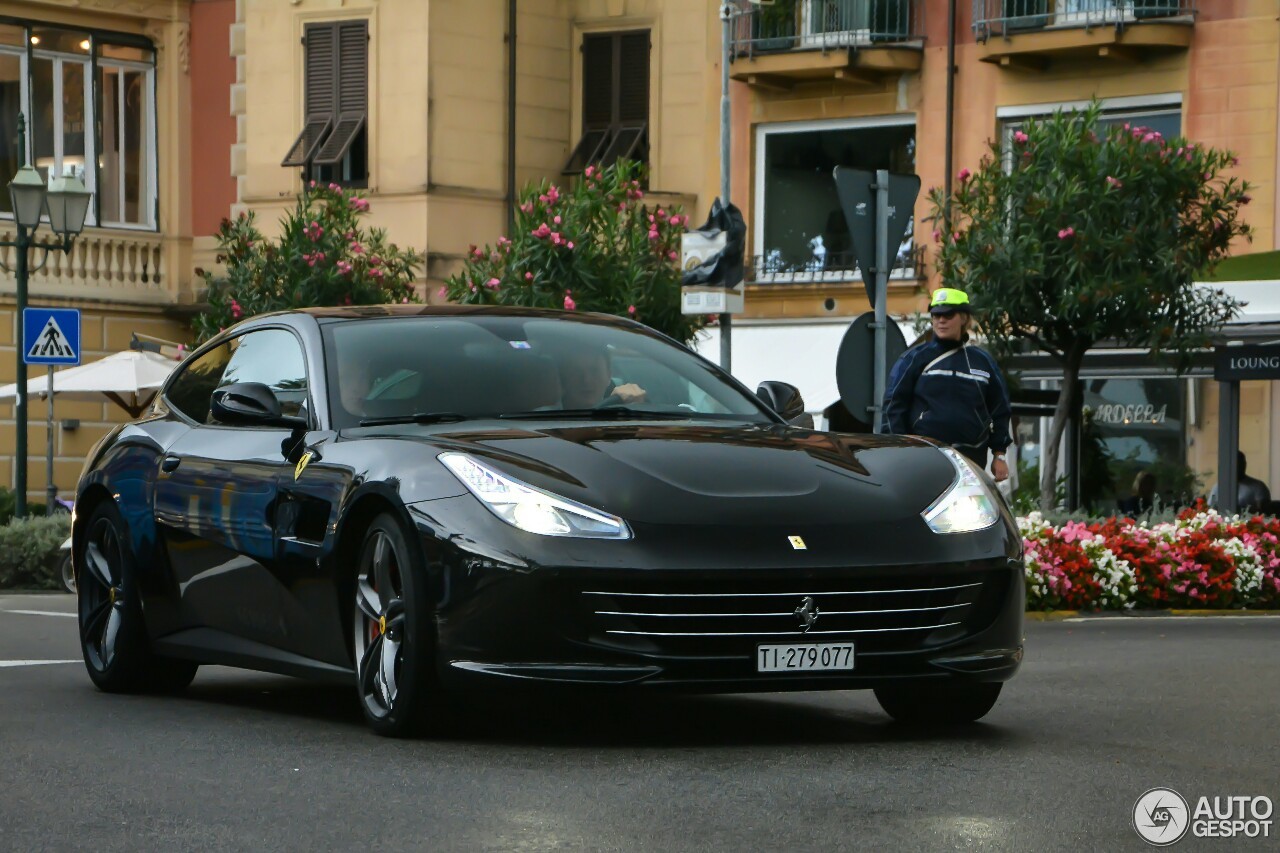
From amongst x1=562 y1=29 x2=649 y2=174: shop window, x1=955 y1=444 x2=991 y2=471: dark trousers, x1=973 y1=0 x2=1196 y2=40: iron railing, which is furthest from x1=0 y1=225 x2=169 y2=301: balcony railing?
x1=955 y1=444 x2=991 y2=471: dark trousers

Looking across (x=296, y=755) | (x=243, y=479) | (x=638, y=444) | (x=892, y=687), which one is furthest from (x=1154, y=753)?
(x=243, y=479)

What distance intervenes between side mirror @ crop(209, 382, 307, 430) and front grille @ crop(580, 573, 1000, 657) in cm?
171

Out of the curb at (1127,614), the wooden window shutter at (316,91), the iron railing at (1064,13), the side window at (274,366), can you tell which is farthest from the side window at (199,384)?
the wooden window shutter at (316,91)

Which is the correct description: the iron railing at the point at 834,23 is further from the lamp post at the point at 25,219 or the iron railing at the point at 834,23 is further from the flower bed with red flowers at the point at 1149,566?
the flower bed with red flowers at the point at 1149,566

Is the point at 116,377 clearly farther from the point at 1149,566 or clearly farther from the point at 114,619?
the point at 114,619

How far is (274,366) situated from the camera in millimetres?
9492

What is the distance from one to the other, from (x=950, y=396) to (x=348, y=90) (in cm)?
2478

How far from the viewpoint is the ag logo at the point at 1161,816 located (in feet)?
20.0

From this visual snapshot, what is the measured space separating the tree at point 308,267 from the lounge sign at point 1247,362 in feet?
37.8

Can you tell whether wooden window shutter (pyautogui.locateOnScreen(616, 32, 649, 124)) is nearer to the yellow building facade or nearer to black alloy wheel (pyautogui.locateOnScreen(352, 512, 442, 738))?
the yellow building facade

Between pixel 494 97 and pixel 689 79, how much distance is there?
8.78 ft

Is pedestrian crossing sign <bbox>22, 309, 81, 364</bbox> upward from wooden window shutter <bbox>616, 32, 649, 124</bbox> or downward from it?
downward

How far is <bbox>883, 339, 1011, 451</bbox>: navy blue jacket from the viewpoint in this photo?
12961 mm

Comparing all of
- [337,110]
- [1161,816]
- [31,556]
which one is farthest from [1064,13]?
[1161,816]
